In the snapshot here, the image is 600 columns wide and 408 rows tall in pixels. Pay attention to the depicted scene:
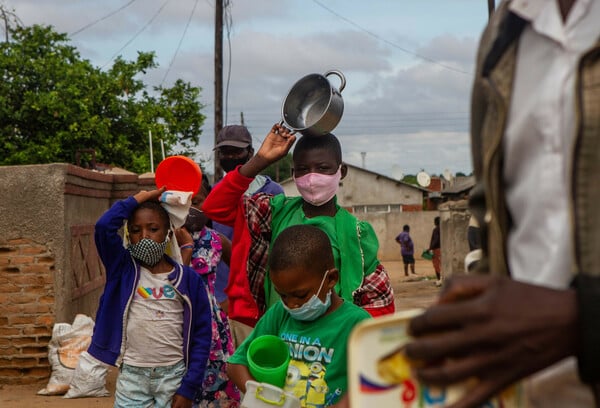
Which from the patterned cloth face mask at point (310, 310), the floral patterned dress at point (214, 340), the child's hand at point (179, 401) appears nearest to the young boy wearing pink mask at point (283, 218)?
the child's hand at point (179, 401)

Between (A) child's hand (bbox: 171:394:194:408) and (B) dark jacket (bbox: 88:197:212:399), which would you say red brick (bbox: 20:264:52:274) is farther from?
(A) child's hand (bbox: 171:394:194:408)

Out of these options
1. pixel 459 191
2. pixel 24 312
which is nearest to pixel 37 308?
pixel 24 312

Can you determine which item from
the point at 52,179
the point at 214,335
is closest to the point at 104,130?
the point at 52,179

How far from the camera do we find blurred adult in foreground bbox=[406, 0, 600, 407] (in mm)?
1158

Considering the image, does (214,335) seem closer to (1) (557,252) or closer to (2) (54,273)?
(2) (54,273)

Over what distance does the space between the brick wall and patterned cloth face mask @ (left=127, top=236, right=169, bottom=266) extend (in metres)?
3.79

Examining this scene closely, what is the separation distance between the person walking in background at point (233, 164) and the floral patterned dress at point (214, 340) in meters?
0.14

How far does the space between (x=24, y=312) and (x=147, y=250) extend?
397cm

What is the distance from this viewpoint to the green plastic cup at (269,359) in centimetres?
343

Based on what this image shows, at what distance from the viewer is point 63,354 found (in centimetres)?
827

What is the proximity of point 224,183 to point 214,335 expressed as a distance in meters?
1.38

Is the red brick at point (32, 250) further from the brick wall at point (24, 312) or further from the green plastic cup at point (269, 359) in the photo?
the green plastic cup at point (269, 359)

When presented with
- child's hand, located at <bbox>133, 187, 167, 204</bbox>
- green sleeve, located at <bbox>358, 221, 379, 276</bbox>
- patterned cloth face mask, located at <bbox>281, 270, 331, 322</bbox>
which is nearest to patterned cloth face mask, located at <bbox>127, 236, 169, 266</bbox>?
child's hand, located at <bbox>133, 187, 167, 204</bbox>

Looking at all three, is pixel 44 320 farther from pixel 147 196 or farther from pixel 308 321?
pixel 308 321
